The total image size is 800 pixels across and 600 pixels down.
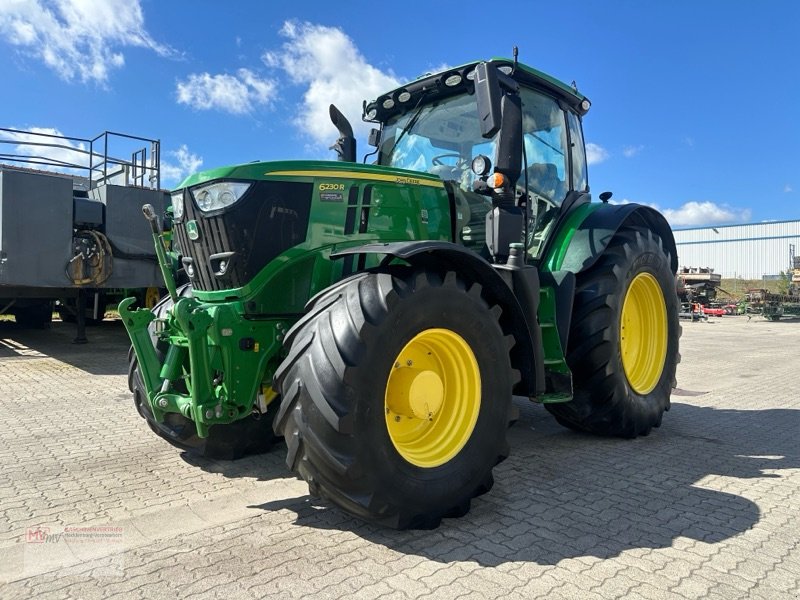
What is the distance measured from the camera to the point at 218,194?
3623 mm

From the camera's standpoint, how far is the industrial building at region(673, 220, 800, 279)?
49.1 metres

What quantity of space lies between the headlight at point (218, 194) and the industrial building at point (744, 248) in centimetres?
5096

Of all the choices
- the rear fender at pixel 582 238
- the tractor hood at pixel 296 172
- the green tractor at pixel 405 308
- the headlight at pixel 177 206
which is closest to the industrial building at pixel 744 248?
the rear fender at pixel 582 238

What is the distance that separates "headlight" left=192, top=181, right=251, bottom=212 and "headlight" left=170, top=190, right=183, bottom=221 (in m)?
0.23

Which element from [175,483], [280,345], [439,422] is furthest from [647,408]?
[175,483]

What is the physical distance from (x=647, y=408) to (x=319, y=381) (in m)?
3.40

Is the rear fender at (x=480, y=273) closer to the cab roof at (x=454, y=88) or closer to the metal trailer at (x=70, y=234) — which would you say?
the cab roof at (x=454, y=88)

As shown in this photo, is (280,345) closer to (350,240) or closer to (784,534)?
(350,240)

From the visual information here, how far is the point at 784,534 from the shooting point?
3.25m

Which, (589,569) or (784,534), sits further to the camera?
(784,534)

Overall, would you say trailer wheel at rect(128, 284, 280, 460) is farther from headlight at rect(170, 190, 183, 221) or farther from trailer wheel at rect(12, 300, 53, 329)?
trailer wheel at rect(12, 300, 53, 329)

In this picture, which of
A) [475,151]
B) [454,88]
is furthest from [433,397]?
[454,88]

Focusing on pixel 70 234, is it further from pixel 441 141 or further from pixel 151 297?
pixel 441 141

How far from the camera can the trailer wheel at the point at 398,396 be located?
2852 mm
